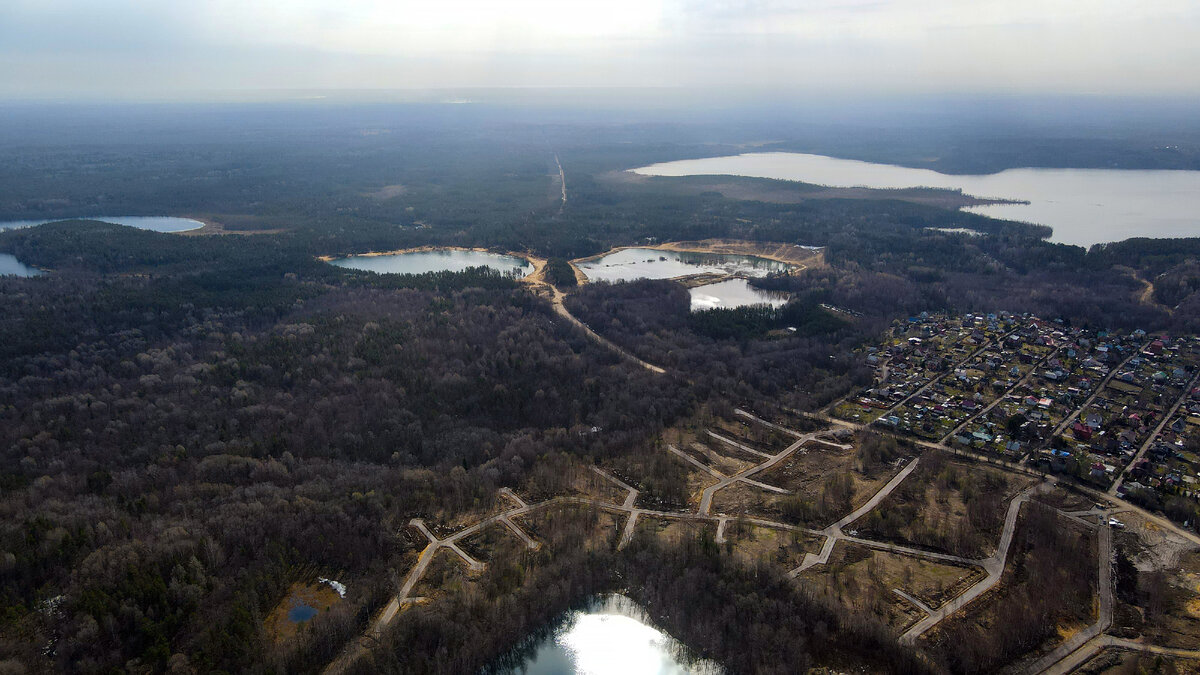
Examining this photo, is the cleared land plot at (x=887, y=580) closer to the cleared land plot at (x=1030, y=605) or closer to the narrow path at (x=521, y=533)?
the cleared land plot at (x=1030, y=605)

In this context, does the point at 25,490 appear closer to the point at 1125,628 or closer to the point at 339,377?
the point at 339,377

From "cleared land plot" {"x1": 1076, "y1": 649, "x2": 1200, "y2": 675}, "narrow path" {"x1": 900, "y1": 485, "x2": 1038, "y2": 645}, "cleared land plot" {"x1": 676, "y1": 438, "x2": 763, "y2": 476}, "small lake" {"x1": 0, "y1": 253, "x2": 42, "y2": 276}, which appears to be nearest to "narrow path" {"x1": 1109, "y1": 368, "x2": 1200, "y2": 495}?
"narrow path" {"x1": 900, "y1": 485, "x2": 1038, "y2": 645}

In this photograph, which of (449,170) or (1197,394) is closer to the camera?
(1197,394)

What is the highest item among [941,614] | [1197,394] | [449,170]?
[449,170]

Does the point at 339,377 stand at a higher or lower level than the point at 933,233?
lower

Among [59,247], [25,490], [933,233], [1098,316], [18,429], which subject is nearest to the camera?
[25,490]

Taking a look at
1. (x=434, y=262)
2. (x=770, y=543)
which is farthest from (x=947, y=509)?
(x=434, y=262)

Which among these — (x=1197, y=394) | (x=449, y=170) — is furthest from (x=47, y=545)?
(x=449, y=170)
